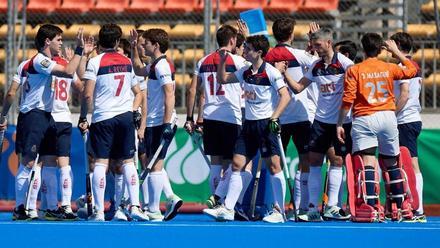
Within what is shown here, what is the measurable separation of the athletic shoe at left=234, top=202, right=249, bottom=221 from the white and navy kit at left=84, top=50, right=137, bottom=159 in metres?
1.47

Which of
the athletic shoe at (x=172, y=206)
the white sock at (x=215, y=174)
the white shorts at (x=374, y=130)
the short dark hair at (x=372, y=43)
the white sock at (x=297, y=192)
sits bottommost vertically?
the athletic shoe at (x=172, y=206)

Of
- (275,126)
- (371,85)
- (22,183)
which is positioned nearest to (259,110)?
(275,126)

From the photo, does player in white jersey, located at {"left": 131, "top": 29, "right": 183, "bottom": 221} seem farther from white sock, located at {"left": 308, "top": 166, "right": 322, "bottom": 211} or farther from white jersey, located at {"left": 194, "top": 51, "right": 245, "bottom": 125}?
white sock, located at {"left": 308, "top": 166, "right": 322, "bottom": 211}

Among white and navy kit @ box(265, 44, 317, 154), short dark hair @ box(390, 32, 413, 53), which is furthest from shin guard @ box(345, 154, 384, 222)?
short dark hair @ box(390, 32, 413, 53)

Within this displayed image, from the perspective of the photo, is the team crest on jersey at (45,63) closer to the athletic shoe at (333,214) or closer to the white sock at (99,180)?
the white sock at (99,180)

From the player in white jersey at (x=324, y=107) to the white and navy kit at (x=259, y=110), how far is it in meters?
0.28

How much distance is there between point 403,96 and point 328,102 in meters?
0.77

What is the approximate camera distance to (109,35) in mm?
11688

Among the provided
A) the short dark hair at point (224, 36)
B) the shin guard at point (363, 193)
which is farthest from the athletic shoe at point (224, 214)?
the short dark hair at point (224, 36)

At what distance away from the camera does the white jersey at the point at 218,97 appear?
12.7 meters

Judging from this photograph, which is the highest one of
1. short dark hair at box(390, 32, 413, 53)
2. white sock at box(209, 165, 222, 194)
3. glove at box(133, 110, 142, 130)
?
short dark hair at box(390, 32, 413, 53)

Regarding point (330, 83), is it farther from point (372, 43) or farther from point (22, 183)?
point (22, 183)

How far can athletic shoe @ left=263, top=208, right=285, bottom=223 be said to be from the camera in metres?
11.8

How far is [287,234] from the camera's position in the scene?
10102mm
